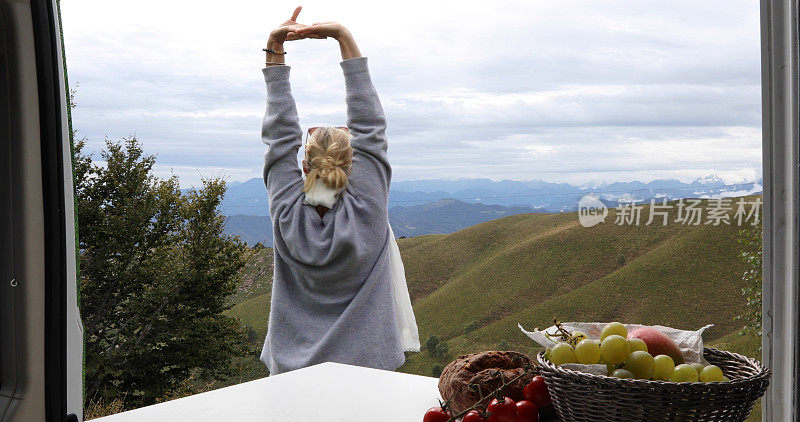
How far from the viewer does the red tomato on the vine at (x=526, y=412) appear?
790 mm

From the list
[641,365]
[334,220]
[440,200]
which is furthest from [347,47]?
[440,200]

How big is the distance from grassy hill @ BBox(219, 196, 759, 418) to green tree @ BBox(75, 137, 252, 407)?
1.31 m

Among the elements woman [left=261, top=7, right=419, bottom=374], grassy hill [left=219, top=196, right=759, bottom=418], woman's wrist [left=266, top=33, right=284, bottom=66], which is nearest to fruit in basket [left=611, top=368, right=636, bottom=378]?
woman [left=261, top=7, right=419, bottom=374]

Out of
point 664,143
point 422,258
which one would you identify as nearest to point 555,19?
point 664,143

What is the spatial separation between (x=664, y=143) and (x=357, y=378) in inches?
549

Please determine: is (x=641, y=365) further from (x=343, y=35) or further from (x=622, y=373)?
(x=343, y=35)

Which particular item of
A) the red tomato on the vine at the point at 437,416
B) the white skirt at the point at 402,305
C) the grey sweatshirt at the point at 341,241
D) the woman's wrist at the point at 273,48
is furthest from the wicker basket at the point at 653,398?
the woman's wrist at the point at 273,48

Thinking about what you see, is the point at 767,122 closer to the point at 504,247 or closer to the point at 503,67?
the point at 504,247

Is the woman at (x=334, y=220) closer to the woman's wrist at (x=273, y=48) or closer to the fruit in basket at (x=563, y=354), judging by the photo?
the woman's wrist at (x=273, y=48)

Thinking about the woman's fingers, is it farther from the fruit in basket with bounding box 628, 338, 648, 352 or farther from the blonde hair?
the fruit in basket with bounding box 628, 338, 648, 352

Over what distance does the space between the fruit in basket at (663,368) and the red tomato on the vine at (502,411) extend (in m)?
0.15

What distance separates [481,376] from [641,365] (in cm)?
19

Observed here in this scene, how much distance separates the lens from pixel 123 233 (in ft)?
38.9

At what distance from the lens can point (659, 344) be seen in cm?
78
